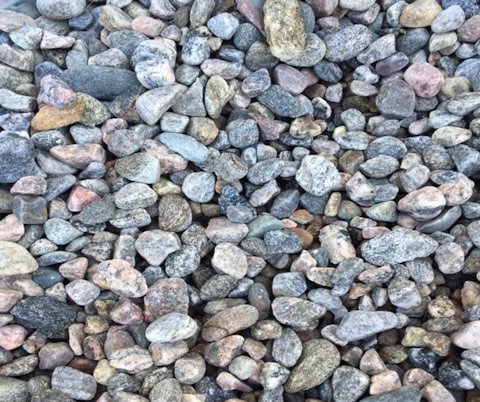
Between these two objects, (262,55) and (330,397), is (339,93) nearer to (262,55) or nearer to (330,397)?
(262,55)

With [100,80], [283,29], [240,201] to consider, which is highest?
[283,29]

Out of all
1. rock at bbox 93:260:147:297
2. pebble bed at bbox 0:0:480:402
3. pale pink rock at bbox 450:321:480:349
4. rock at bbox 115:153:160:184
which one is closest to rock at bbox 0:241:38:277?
pebble bed at bbox 0:0:480:402

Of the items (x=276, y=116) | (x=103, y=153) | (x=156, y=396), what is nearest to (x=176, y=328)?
(x=156, y=396)

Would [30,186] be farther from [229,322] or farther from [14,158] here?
[229,322]

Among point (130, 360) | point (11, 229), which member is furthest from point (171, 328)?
point (11, 229)

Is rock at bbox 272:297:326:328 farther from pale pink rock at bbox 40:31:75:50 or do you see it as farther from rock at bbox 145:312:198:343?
pale pink rock at bbox 40:31:75:50

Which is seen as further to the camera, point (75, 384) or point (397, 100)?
point (397, 100)

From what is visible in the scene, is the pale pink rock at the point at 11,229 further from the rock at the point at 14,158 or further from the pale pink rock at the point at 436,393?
the pale pink rock at the point at 436,393

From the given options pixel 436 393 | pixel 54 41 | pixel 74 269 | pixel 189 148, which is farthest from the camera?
pixel 54 41
